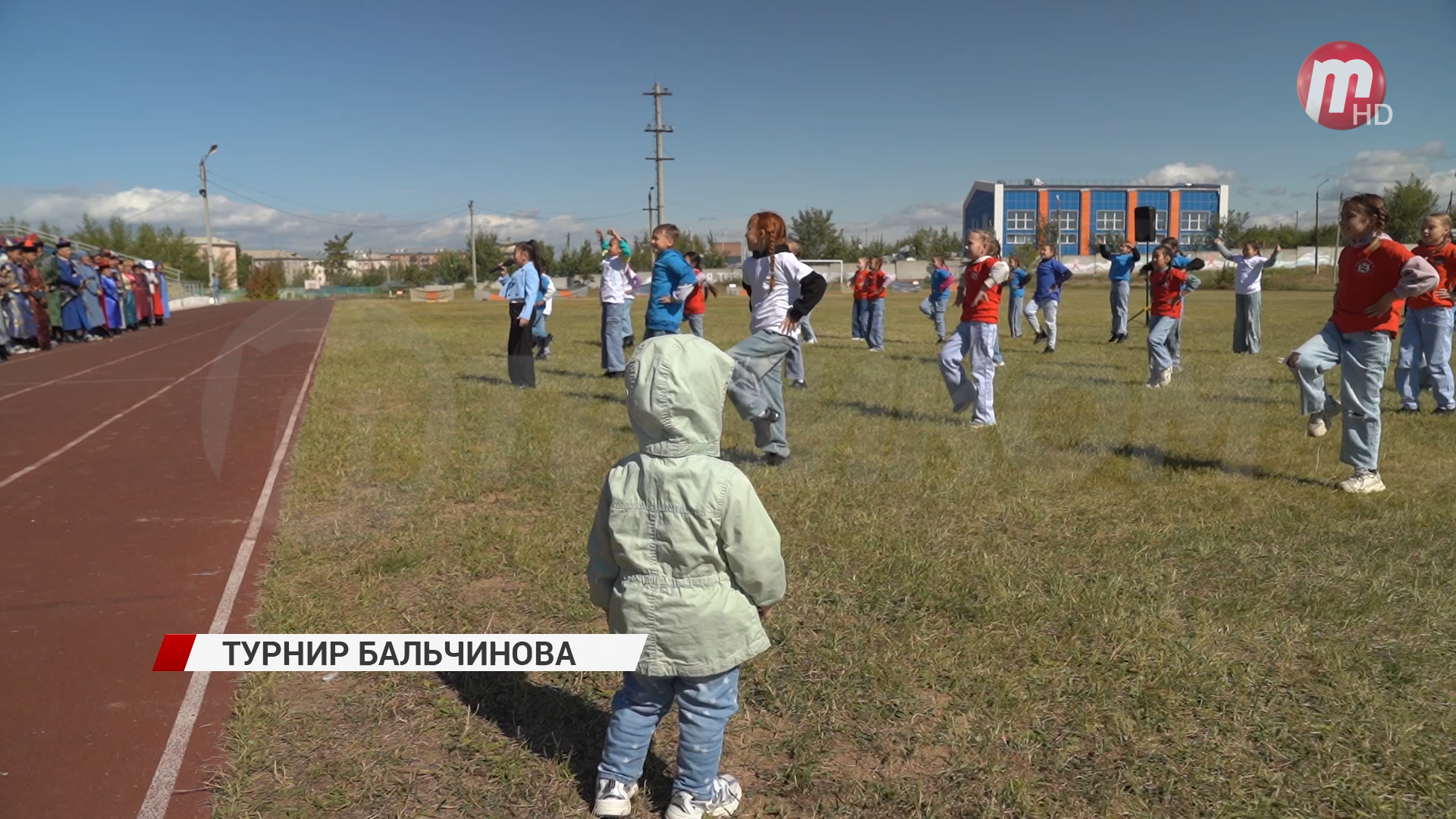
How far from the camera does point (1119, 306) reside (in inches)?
720

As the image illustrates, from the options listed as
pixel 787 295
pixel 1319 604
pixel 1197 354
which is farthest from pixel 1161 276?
pixel 1319 604

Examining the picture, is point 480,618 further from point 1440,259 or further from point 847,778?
point 1440,259

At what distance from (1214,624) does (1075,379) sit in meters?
9.16

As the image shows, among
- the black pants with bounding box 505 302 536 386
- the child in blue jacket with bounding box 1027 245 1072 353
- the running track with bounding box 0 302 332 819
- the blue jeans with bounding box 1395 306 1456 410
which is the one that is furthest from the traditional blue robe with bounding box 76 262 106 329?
the blue jeans with bounding box 1395 306 1456 410

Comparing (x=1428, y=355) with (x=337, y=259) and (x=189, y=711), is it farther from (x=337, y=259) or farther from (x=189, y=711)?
(x=337, y=259)

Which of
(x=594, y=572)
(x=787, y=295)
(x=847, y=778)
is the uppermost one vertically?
(x=787, y=295)

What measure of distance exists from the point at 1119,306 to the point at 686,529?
680 inches

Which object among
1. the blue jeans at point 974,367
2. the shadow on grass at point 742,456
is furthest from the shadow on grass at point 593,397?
the blue jeans at point 974,367

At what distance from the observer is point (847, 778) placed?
324 centimetres

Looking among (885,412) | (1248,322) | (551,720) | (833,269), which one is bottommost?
(551,720)

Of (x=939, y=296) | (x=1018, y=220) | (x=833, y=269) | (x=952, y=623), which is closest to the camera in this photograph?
(x=952, y=623)

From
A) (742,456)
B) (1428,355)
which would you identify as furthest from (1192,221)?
(742,456)

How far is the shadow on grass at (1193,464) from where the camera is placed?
23.6ft

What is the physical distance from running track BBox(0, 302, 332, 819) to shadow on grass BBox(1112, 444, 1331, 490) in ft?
21.0
